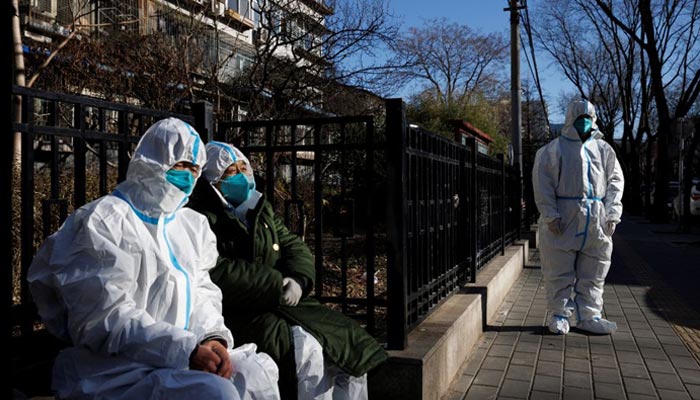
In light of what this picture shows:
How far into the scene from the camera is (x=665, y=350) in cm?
517

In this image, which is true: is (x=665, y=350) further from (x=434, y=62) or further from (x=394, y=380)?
(x=434, y=62)

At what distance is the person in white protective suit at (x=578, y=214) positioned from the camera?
18.5ft

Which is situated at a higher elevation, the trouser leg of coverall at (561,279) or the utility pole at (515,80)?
the utility pole at (515,80)

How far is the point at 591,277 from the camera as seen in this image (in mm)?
5711

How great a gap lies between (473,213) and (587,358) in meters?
2.00

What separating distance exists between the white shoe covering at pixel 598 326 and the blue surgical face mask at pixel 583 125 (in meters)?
1.76

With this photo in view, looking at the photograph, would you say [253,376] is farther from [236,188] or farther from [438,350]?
[438,350]

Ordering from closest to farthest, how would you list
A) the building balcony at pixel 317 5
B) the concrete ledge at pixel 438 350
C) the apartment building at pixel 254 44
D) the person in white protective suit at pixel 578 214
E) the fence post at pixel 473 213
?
the concrete ledge at pixel 438 350 → the person in white protective suit at pixel 578 214 → the fence post at pixel 473 213 → the apartment building at pixel 254 44 → the building balcony at pixel 317 5

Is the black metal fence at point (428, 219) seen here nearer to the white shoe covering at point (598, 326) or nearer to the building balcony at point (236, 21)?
the white shoe covering at point (598, 326)

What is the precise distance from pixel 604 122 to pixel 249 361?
39.8m

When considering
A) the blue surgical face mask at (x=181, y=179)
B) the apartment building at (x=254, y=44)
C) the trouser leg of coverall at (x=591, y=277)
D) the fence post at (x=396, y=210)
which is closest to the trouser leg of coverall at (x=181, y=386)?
the blue surgical face mask at (x=181, y=179)

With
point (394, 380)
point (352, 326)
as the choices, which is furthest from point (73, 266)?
point (394, 380)

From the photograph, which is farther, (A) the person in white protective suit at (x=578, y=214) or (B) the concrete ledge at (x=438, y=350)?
(A) the person in white protective suit at (x=578, y=214)

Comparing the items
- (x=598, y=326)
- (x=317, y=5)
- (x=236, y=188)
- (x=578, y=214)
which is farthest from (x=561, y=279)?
(x=317, y=5)
